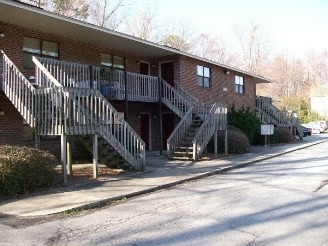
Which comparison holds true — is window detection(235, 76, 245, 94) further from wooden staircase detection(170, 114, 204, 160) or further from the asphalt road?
the asphalt road

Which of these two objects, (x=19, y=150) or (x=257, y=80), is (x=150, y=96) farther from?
(x=257, y=80)

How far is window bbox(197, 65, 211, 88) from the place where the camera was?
928 inches

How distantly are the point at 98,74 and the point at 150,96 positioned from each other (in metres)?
3.76

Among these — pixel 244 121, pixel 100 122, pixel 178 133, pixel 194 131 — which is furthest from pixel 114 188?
pixel 244 121

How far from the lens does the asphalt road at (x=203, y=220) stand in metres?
5.91

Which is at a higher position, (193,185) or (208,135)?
(208,135)

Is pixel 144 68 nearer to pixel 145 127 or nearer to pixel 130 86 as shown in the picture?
pixel 145 127

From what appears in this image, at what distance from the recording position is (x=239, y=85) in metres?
29.0

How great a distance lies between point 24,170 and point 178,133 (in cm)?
850

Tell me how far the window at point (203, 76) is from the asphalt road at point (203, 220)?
13.6m

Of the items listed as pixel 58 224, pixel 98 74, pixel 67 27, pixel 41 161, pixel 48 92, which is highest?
pixel 67 27

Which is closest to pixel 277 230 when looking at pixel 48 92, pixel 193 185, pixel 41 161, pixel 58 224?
pixel 58 224

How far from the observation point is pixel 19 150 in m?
10.0

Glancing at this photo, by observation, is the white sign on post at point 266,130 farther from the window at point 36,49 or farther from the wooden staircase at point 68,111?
the window at point 36,49
